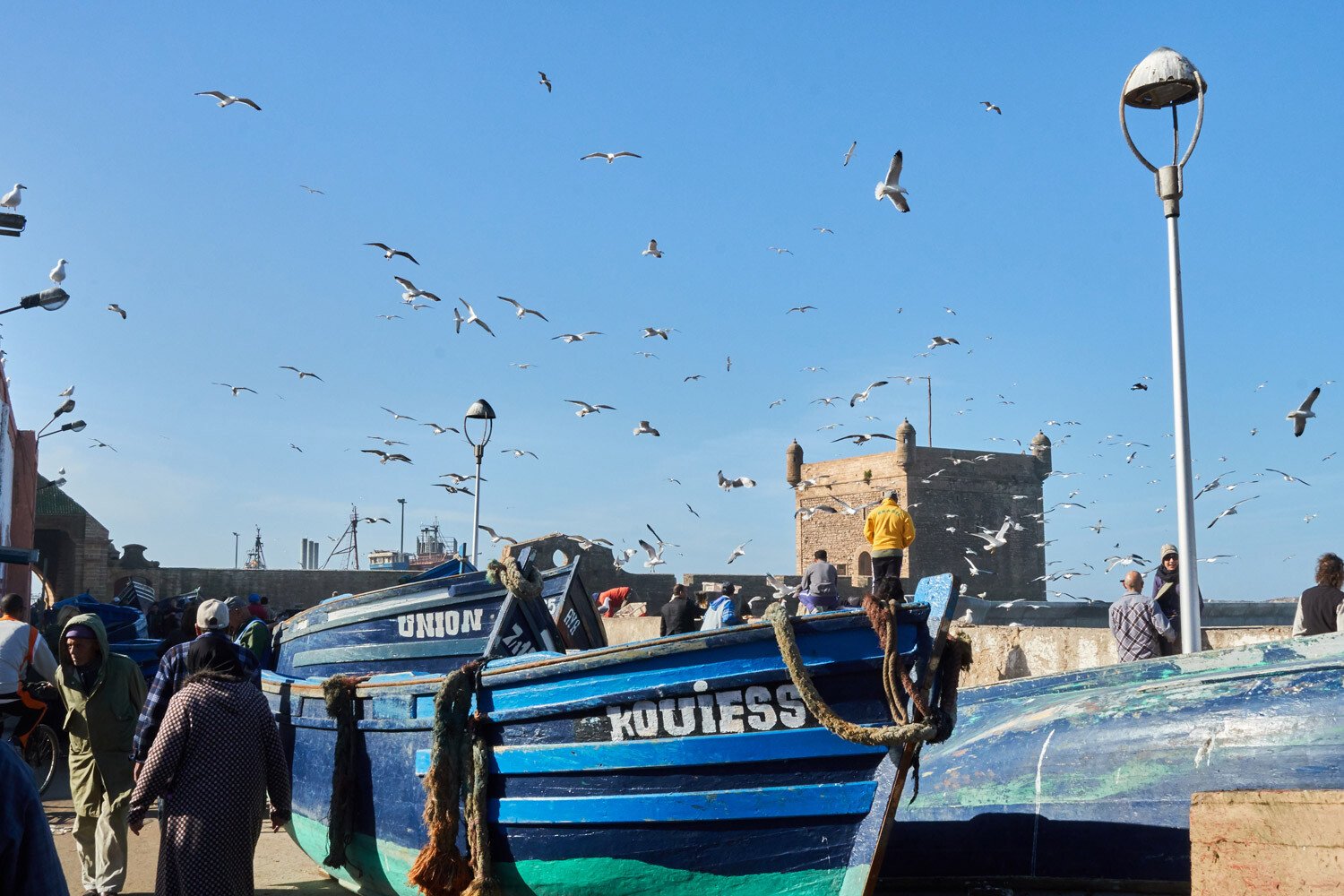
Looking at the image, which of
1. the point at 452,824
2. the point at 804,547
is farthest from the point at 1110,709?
the point at 804,547

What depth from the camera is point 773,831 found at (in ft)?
15.3

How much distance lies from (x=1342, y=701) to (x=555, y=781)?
135 inches

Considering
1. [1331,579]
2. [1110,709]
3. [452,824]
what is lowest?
[452,824]

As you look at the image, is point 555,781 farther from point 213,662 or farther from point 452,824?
point 213,662

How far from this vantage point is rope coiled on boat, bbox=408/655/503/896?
16.7 feet

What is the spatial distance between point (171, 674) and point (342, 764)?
0.99 m

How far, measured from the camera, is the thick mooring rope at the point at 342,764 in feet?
19.3

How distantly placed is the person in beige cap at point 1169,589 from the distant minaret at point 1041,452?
38.8 m

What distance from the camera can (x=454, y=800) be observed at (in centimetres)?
514

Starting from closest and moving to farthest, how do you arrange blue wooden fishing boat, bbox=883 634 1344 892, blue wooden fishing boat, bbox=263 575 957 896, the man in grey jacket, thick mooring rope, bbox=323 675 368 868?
1. blue wooden fishing boat, bbox=263 575 957 896
2. blue wooden fishing boat, bbox=883 634 1344 892
3. thick mooring rope, bbox=323 675 368 868
4. the man in grey jacket

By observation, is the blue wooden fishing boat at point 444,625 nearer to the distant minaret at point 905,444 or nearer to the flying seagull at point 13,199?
the flying seagull at point 13,199

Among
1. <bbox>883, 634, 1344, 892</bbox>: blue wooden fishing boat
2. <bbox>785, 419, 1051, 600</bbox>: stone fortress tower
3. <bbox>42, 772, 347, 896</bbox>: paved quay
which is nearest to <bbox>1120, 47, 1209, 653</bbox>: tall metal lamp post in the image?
<bbox>883, 634, 1344, 892</bbox>: blue wooden fishing boat

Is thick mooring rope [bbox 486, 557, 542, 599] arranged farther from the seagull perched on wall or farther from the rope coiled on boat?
the seagull perched on wall

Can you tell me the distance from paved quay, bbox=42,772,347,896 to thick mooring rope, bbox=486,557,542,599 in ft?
6.22
